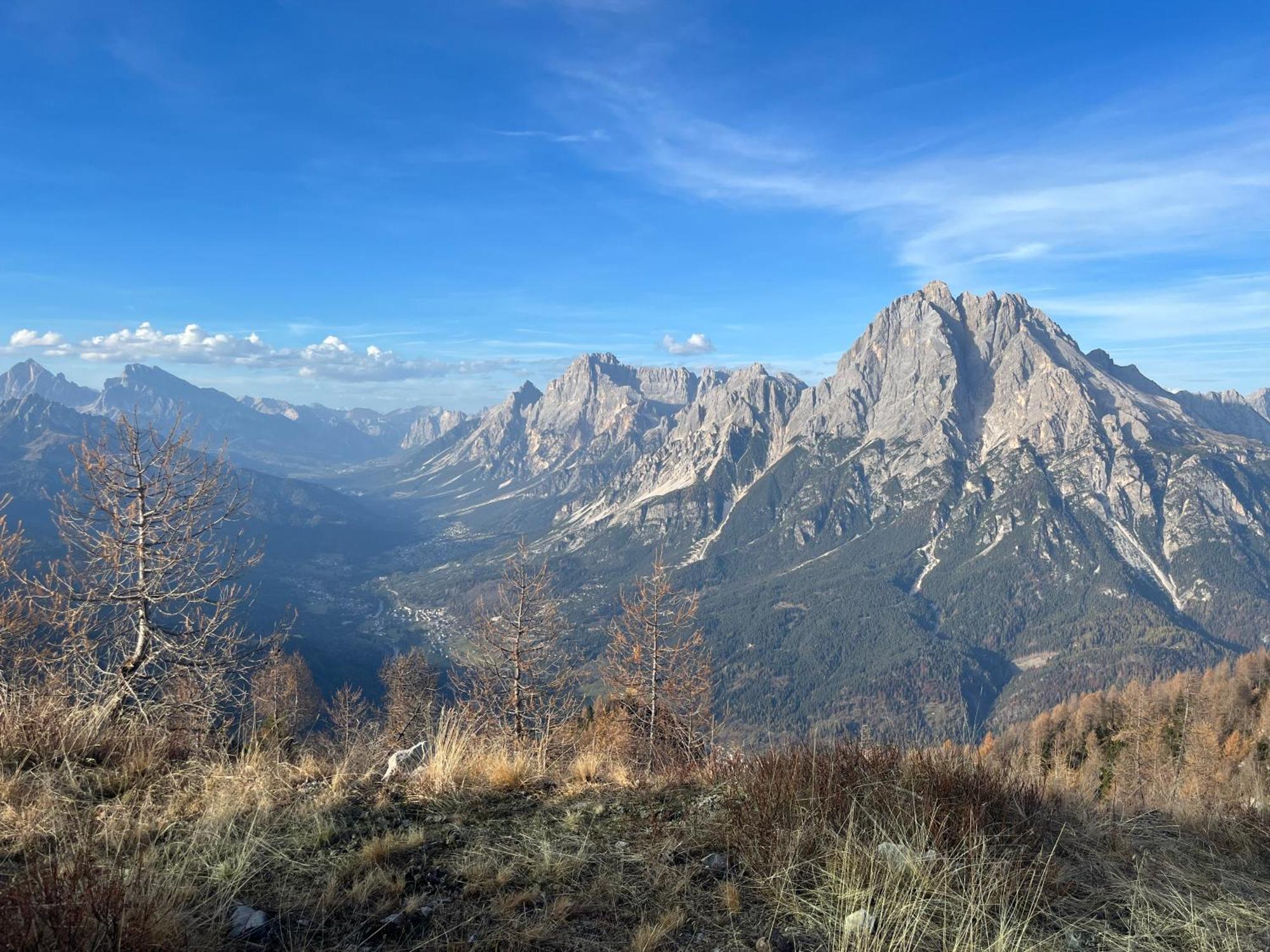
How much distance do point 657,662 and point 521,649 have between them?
6.52 m

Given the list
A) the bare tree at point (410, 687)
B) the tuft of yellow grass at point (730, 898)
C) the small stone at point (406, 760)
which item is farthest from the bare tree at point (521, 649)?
the tuft of yellow grass at point (730, 898)

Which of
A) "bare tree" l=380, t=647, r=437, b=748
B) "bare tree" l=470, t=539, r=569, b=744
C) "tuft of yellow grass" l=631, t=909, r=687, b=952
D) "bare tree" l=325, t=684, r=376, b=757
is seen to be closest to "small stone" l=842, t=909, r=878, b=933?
"tuft of yellow grass" l=631, t=909, r=687, b=952

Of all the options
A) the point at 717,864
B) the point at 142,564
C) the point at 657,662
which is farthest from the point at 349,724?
the point at 717,864

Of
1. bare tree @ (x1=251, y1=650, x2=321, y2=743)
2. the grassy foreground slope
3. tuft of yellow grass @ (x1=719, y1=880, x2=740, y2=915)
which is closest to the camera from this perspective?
the grassy foreground slope

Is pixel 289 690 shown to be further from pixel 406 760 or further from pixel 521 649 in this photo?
pixel 406 760

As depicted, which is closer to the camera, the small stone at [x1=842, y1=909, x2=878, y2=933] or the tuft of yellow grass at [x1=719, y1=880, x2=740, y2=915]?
the small stone at [x1=842, y1=909, x2=878, y2=933]

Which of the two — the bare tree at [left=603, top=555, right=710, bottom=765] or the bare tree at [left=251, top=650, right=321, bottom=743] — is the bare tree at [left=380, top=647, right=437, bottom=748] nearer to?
the bare tree at [left=251, top=650, right=321, bottom=743]

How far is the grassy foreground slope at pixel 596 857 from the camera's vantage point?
416 cm

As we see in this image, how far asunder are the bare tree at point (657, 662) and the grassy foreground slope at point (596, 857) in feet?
70.6

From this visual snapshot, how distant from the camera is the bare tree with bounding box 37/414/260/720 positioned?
12.6 meters

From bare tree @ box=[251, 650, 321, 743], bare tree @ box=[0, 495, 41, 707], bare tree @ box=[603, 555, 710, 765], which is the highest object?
bare tree @ box=[0, 495, 41, 707]

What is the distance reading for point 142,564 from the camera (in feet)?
41.6

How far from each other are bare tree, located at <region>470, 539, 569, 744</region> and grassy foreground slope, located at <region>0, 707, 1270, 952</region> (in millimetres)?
20781

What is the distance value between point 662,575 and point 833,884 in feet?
94.9
